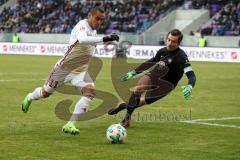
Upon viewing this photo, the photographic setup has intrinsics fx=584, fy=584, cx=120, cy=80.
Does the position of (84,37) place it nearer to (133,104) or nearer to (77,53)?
(77,53)

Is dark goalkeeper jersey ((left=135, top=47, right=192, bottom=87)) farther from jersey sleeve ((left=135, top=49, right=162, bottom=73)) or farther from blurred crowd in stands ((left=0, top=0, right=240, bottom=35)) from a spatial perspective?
blurred crowd in stands ((left=0, top=0, right=240, bottom=35))

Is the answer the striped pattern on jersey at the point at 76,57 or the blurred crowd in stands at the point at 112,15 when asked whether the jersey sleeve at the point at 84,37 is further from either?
the blurred crowd in stands at the point at 112,15

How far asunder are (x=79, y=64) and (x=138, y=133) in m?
1.77

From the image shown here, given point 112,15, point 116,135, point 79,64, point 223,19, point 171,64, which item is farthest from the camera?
point 112,15

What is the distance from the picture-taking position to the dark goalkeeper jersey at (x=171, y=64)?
11.7m

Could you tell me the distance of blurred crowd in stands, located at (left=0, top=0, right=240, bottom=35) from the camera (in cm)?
4622

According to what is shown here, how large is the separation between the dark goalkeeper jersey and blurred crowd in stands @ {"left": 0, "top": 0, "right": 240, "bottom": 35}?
108ft

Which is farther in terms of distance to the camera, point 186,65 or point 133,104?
point 133,104

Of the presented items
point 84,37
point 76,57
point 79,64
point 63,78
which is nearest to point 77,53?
point 76,57

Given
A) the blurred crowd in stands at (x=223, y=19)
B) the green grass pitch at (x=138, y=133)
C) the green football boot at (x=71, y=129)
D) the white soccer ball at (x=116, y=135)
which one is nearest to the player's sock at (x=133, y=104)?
the green grass pitch at (x=138, y=133)

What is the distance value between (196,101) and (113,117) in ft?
14.6

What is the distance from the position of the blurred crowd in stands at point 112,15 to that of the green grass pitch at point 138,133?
1078 inches

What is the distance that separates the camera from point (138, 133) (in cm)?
1130

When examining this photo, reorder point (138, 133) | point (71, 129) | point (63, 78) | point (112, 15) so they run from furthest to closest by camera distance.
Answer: point (112, 15) < point (63, 78) < point (138, 133) < point (71, 129)
